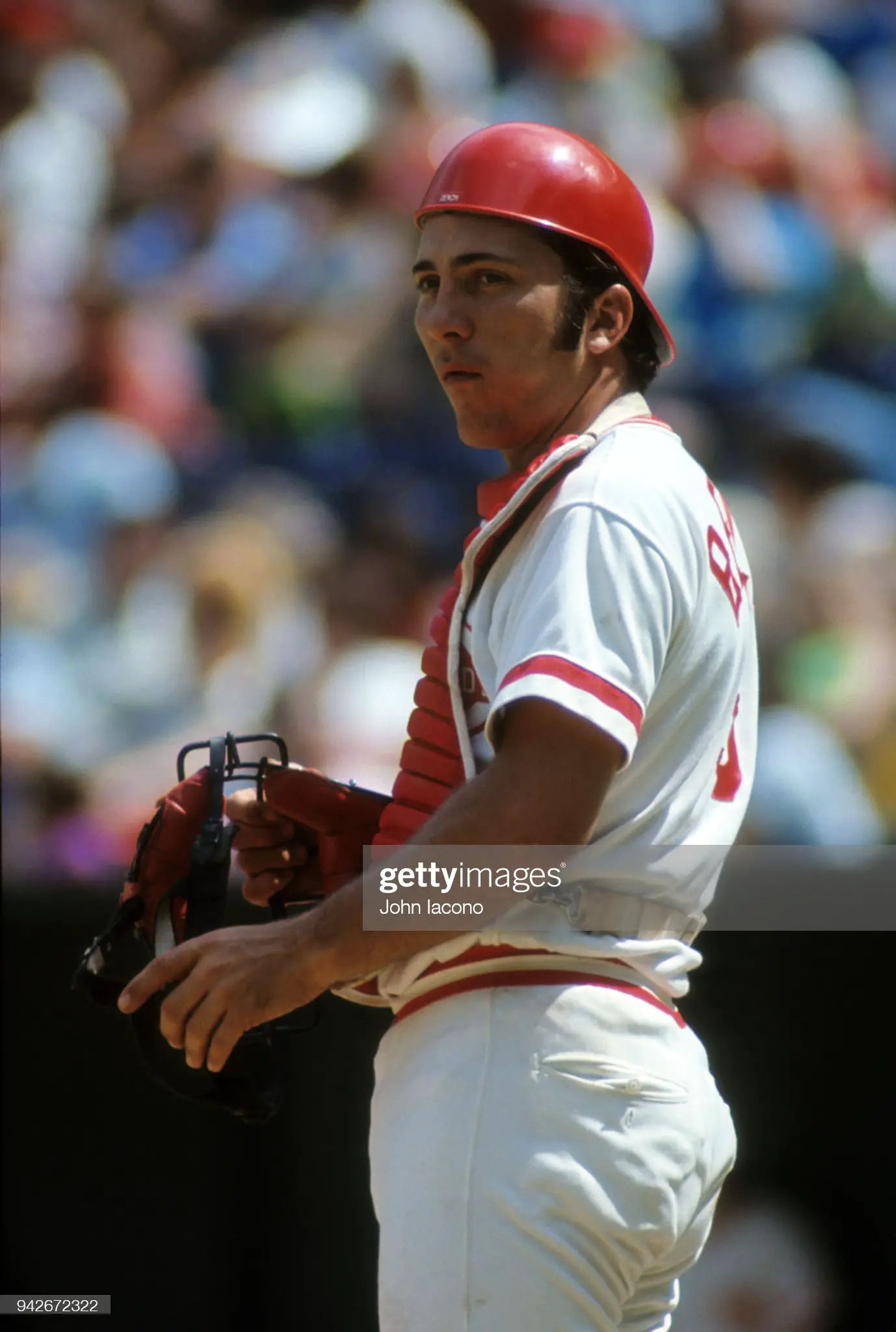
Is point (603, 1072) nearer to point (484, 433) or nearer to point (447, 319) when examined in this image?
point (484, 433)

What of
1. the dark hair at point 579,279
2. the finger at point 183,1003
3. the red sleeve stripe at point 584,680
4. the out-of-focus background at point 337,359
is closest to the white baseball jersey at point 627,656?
the red sleeve stripe at point 584,680

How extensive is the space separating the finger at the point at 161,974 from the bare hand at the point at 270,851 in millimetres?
340

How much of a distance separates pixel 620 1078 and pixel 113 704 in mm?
2959

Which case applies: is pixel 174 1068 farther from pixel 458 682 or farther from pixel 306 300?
pixel 306 300

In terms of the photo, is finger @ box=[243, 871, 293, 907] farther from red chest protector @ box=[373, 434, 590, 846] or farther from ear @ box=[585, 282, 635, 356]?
ear @ box=[585, 282, 635, 356]

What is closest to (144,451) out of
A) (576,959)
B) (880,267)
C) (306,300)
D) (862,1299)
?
(306,300)

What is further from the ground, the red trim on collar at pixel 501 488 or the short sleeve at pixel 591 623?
the red trim on collar at pixel 501 488

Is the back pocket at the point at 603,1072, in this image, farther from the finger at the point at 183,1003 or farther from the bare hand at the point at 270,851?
the bare hand at the point at 270,851

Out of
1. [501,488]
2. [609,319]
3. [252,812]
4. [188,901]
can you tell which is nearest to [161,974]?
[188,901]

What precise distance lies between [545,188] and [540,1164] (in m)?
0.98

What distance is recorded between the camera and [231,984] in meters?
1.52

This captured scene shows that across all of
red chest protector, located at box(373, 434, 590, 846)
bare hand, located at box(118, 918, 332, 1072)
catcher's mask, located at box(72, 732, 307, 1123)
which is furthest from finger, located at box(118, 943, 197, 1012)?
red chest protector, located at box(373, 434, 590, 846)

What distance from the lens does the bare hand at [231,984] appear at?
1.51 m

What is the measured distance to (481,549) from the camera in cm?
164
